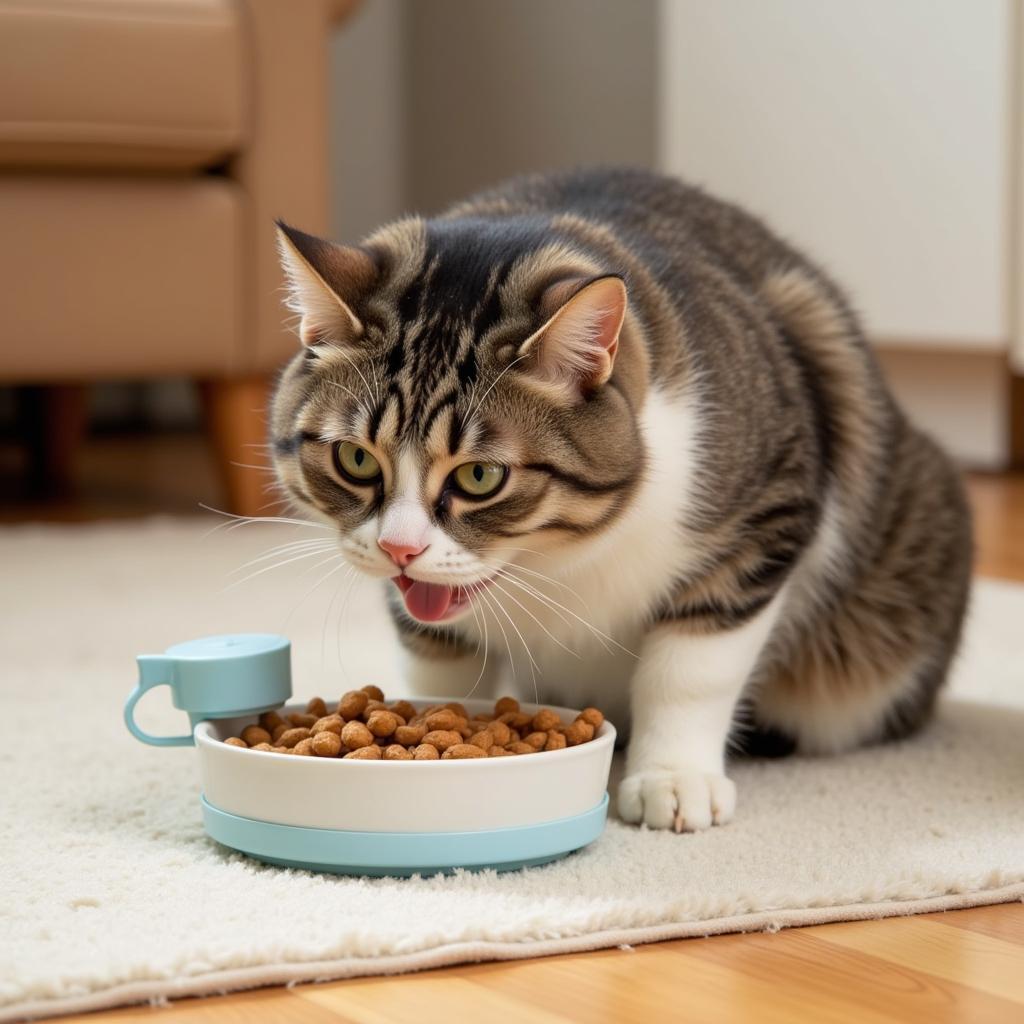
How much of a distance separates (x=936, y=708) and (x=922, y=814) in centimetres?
38

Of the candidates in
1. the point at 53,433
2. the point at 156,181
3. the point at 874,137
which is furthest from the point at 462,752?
the point at 53,433

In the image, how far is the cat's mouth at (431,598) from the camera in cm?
117

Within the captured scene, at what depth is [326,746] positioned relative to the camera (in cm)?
111

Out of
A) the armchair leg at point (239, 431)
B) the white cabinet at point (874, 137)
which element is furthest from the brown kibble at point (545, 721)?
the white cabinet at point (874, 137)

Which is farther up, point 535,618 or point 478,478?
point 478,478

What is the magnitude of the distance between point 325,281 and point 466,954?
512 millimetres

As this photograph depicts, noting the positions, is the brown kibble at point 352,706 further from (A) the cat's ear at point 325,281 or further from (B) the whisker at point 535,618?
(A) the cat's ear at point 325,281

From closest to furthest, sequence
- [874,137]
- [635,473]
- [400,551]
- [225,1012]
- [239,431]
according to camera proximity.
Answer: [225,1012] < [400,551] < [635,473] < [239,431] < [874,137]

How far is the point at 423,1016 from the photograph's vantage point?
0.87m

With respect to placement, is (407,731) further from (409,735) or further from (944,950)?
(944,950)

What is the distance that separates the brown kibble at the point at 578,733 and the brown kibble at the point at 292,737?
199 mm

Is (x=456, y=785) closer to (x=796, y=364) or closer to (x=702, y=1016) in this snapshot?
(x=702, y=1016)

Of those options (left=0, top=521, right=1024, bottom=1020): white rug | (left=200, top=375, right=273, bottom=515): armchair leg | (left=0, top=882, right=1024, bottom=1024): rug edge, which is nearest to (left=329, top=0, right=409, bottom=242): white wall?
(left=200, top=375, right=273, bottom=515): armchair leg

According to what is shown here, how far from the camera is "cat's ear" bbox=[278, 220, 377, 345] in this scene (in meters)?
1.16
